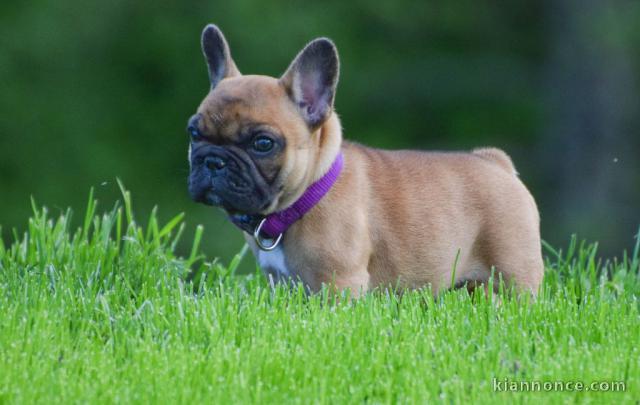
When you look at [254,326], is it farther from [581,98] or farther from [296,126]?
[581,98]

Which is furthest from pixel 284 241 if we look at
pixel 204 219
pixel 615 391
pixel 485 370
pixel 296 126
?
pixel 204 219

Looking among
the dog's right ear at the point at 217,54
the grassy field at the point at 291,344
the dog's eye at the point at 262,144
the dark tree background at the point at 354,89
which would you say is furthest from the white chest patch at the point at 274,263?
the dark tree background at the point at 354,89

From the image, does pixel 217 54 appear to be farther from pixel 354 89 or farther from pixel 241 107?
pixel 354 89

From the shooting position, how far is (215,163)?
604cm

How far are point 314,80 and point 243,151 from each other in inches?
24.0

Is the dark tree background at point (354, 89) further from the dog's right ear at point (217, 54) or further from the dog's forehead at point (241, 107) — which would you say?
the dog's forehead at point (241, 107)

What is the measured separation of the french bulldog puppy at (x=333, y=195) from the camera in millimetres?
6094

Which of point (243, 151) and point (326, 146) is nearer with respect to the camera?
point (243, 151)

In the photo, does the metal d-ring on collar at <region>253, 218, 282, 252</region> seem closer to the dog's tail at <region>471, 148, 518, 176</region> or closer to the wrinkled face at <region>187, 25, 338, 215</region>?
the wrinkled face at <region>187, 25, 338, 215</region>

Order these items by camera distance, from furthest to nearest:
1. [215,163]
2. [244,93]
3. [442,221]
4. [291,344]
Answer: [442,221], [244,93], [215,163], [291,344]

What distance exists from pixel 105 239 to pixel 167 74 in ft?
32.6

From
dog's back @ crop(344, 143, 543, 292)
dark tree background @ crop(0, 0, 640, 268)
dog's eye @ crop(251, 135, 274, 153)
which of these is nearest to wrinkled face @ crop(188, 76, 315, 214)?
dog's eye @ crop(251, 135, 274, 153)

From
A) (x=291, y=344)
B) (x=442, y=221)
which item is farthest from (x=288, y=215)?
(x=291, y=344)

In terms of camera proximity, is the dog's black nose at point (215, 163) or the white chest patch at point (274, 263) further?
the white chest patch at point (274, 263)
